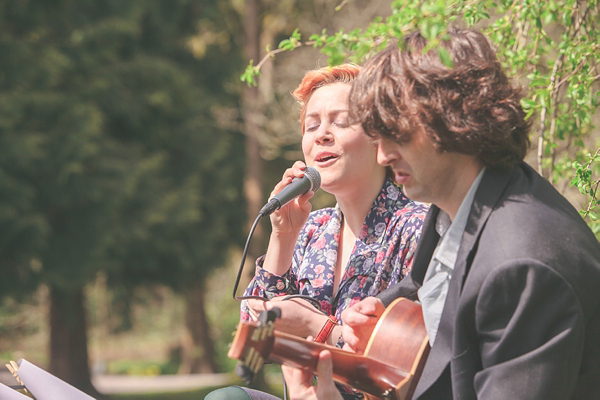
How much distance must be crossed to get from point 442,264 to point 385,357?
30 cm

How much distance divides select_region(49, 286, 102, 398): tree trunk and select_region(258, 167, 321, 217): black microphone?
32.2ft

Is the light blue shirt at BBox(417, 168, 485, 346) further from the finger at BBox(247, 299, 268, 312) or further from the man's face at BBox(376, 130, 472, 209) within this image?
the finger at BBox(247, 299, 268, 312)

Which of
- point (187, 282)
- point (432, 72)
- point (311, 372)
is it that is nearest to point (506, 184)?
point (432, 72)

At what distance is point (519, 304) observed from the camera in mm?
1553

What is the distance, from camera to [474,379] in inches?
65.1

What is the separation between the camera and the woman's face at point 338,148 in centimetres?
257

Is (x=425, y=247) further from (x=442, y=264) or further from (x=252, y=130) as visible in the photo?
(x=252, y=130)

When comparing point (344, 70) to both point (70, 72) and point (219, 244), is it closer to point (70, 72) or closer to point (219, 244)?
point (70, 72)

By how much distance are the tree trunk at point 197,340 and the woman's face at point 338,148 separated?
42.2 ft

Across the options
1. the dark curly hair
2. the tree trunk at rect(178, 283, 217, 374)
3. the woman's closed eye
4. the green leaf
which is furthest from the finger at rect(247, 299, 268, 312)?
the tree trunk at rect(178, 283, 217, 374)

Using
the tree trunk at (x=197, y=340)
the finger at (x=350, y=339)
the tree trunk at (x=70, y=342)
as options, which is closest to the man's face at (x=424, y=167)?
the finger at (x=350, y=339)

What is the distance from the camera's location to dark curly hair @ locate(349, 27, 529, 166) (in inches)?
67.3

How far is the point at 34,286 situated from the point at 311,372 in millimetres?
9279

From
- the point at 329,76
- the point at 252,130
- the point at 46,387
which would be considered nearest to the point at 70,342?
the point at 252,130
